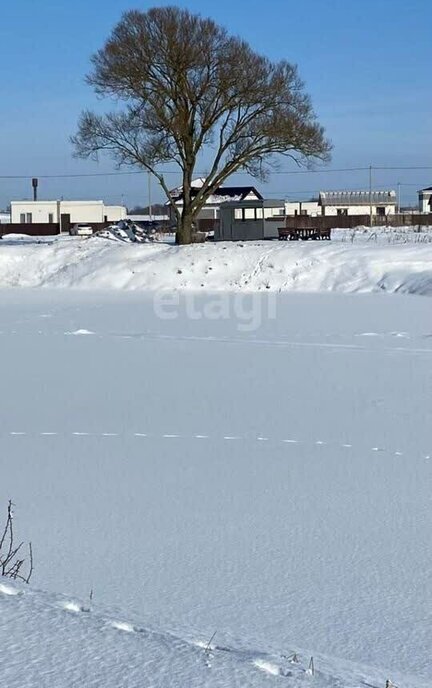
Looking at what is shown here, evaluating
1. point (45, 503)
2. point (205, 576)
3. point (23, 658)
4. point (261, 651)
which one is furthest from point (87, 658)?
point (45, 503)

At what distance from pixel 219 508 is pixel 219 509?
0.02 metres

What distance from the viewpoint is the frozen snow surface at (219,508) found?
3207 mm

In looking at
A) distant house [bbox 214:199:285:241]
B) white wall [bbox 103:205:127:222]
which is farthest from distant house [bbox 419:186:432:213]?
distant house [bbox 214:199:285:241]

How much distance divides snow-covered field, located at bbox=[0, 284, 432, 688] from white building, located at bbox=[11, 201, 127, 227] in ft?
234

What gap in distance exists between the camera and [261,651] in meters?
3.22

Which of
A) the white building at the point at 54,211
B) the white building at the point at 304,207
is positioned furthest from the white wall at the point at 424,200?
the white building at the point at 54,211

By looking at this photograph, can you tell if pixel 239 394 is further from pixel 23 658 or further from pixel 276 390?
pixel 23 658

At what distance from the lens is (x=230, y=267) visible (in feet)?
89.6

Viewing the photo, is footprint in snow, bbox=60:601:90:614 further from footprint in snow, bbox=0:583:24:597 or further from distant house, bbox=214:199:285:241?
distant house, bbox=214:199:285:241

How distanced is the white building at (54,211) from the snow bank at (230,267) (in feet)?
177

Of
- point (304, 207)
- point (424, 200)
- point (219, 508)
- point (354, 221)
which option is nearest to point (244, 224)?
point (354, 221)

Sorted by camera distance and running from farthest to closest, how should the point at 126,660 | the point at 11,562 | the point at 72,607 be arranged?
the point at 11,562
the point at 72,607
the point at 126,660

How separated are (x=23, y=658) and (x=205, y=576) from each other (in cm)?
196

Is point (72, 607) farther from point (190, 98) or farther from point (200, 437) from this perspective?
point (190, 98)
